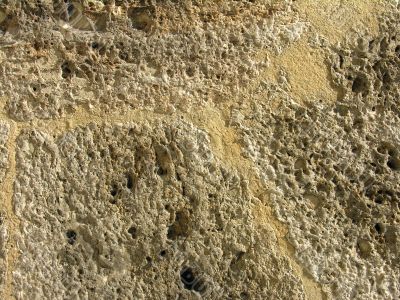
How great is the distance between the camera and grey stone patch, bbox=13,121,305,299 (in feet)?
5.40

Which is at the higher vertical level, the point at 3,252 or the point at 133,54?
the point at 133,54

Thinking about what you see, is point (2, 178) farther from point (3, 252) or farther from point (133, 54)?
point (133, 54)

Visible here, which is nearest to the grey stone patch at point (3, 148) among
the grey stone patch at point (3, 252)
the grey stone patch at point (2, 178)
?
the grey stone patch at point (2, 178)

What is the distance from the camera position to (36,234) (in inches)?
64.5

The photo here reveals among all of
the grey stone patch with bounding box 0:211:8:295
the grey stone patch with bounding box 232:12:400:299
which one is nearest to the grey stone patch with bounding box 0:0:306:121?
the grey stone patch with bounding box 232:12:400:299

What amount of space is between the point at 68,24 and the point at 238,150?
23.2 inches

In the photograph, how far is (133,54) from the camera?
5.75 feet

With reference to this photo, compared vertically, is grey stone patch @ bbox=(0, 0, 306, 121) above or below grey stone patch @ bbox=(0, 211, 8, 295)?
above

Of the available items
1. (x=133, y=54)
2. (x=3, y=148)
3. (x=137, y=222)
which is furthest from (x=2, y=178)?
(x=133, y=54)

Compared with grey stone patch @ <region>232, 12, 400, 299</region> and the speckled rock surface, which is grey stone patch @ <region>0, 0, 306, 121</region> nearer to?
the speckled rock surface

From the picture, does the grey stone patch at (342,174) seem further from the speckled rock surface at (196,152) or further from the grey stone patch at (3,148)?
the grey stone patch at (3,148)

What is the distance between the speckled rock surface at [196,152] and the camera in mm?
1664

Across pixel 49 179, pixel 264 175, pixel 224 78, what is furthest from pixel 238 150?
pixel 49 179

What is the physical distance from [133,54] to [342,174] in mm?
689
